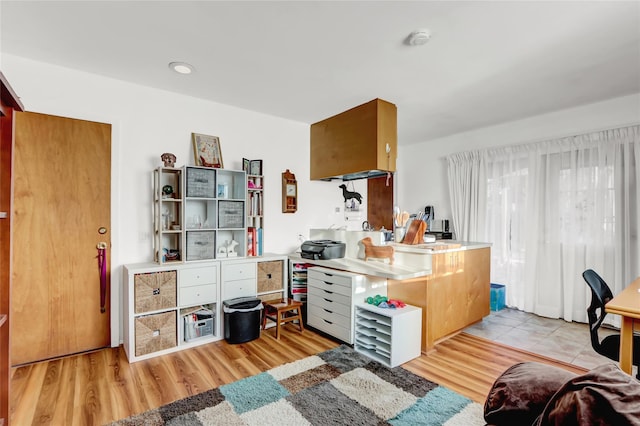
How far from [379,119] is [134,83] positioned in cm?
237

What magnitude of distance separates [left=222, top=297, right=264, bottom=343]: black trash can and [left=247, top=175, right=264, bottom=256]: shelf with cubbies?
1.87 ft

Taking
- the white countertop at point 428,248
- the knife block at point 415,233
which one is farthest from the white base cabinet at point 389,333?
the knife block at point 415,233

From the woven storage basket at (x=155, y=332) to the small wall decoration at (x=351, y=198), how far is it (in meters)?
2.58

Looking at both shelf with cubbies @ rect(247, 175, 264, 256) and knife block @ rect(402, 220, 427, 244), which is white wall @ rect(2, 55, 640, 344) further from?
knife block @ rect(402, 220, 427, 244)

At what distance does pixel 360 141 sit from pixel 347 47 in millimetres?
1094

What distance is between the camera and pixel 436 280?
2859mm

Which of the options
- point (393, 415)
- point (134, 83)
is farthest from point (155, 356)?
point (134, 83)

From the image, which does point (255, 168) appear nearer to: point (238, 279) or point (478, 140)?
point (238, 279)

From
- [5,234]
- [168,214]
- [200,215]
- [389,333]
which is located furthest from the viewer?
[200,215]

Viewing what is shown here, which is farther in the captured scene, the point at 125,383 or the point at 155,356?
the point at 155,356

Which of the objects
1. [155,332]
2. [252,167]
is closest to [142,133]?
[252,167]

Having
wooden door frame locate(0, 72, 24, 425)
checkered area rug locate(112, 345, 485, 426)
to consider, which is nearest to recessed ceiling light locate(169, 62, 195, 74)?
wooden door frame locate(0, 72, 24, 425)

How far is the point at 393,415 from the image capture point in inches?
76.0

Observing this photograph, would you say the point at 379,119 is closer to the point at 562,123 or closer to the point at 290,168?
the point at 290,168
